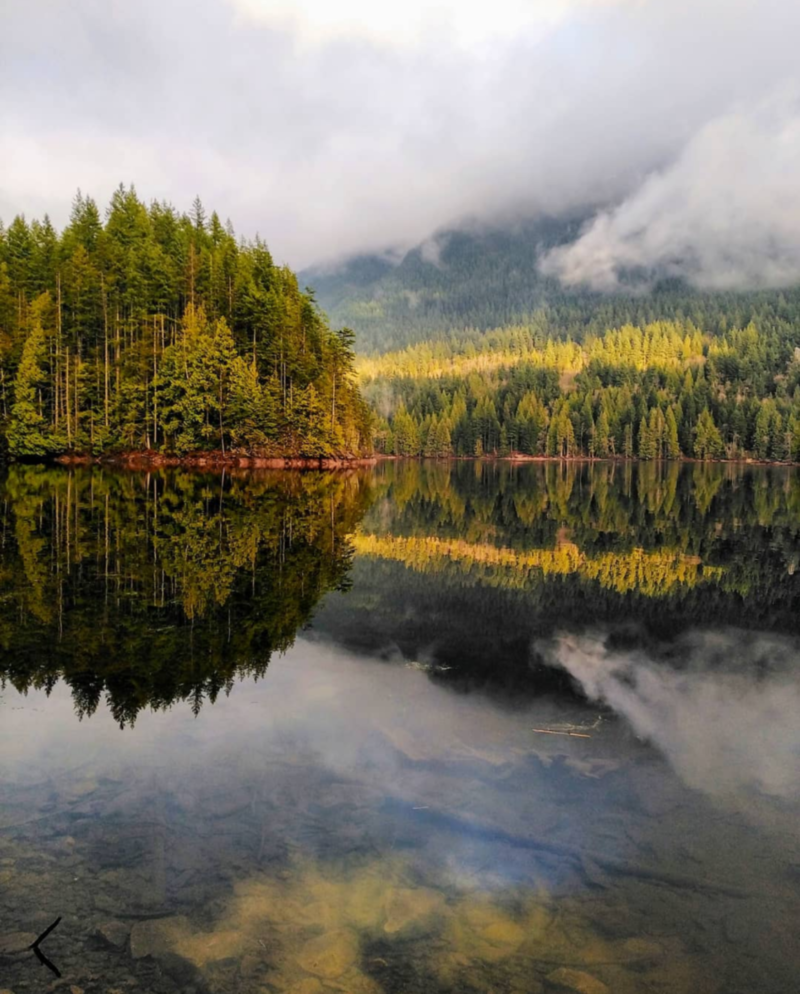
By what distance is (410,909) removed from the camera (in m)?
5.50

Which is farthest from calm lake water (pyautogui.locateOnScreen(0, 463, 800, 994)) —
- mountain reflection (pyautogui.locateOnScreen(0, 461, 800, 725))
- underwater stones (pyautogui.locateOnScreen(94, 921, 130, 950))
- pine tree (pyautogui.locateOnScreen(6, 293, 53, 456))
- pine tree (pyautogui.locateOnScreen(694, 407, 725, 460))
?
pine tree (pyautogui.locateOnScreen(694, 407, 725, 460))

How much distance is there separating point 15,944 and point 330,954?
2.36 meters

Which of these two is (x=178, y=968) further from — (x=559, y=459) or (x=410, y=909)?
(x=559, y=459)

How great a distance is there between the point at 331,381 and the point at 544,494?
3701cm

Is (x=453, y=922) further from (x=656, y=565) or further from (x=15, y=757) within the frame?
(x=656, y=565)

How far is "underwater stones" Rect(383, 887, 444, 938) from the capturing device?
5.25 metres

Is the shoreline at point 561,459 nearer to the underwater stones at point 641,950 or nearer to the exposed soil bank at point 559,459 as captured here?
the exposed soil bank at point 559,459

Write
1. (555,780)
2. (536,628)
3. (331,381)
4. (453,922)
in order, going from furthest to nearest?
(331,381) < (536,628) < (555,780) < (453,922)

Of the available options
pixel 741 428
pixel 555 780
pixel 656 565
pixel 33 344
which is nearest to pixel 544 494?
pixel 656 565

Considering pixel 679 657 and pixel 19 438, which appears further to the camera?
pixel 19 438

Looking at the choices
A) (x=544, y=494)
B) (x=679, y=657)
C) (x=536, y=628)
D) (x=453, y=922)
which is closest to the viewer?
(x=453, y=922)

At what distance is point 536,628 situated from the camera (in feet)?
46.1

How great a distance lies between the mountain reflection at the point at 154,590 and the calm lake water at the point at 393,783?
0.10m

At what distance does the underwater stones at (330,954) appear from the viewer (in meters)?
4.79
